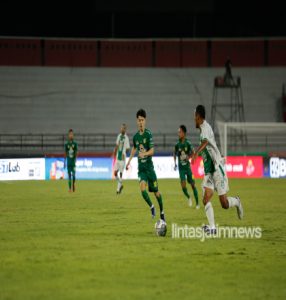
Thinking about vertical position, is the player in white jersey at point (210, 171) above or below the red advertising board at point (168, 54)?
below

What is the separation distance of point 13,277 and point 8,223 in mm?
6597

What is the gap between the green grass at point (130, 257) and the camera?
25.3 ft

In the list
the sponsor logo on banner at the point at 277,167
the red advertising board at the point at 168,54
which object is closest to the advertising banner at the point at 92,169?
the sponsor logo on banner at the point at 277,167

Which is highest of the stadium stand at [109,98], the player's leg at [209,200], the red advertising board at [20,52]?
the red advertising board at [20,52]

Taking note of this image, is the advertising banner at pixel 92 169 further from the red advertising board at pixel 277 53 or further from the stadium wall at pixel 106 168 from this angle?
the red advertising board at pixel 277 53

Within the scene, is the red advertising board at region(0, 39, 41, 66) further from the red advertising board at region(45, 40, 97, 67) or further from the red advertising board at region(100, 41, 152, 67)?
the red advertising board at region(100, 41, 152, 67)

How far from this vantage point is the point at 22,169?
34.5 m

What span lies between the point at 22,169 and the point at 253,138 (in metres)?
14.9

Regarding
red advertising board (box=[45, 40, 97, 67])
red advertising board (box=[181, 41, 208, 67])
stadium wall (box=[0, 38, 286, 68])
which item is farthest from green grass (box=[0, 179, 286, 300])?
red advertising board (box=[181, 41, 208, 67])

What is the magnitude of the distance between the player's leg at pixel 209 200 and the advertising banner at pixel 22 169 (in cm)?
2249

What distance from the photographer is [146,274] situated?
8641 mm

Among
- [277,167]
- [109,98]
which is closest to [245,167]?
[277,167]

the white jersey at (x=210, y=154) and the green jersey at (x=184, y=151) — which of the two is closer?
the white jersey at (x=210, y=154)
